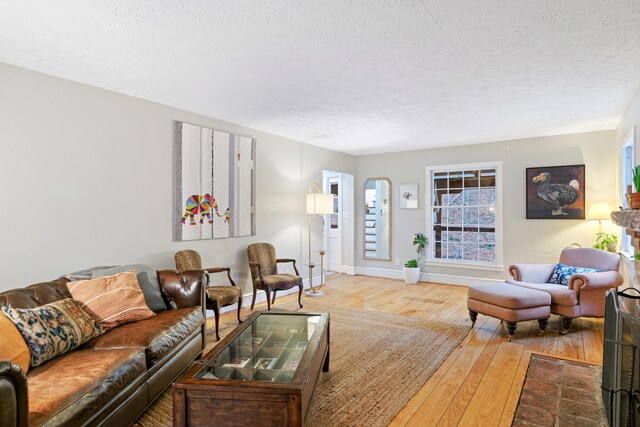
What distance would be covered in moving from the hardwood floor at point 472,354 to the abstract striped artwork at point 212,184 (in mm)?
1152

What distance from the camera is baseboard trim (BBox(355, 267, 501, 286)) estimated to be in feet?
20.4

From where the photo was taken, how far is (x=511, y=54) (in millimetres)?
2729

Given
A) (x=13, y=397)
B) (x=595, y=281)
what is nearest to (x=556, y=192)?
(x=595, y=281)

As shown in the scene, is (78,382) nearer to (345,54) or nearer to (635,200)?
(345,54)

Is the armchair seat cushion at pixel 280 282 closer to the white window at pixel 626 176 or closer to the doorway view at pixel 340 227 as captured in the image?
the doorway view at pixel 340 227

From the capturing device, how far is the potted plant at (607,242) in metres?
4.76

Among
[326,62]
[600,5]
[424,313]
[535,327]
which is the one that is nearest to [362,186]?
[424,313]

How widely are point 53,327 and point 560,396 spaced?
3290 millimetres

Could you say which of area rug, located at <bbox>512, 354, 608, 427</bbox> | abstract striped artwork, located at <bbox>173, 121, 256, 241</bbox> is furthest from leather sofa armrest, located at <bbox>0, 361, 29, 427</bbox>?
abstract striped artwork, located at <bbox>173, 121, 256, 241</bbox>

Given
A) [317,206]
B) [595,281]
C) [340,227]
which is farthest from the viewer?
[340,227]

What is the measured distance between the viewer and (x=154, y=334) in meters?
2.43

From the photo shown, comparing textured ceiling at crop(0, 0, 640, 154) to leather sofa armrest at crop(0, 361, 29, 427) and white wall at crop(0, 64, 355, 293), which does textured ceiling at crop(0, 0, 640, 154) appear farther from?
leather sofa armrest at crop(0, 361, 29, 427)

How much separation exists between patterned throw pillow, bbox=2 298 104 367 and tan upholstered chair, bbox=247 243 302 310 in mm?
2276

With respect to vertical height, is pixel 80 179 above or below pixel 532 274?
above
